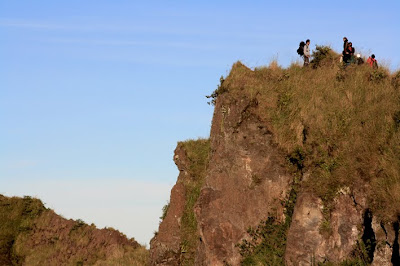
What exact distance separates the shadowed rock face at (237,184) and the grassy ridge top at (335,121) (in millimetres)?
760

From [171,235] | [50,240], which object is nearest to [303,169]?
[171,235]

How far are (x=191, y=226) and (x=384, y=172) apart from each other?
1434 centimetres

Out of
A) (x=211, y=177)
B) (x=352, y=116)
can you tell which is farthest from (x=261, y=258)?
(x=352, y=116)

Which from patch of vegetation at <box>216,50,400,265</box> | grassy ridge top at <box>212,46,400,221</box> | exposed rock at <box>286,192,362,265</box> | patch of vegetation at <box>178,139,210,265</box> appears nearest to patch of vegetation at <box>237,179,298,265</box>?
patch of vegetation at <box>216,50,400,265</box>

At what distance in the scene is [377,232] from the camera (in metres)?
26.2

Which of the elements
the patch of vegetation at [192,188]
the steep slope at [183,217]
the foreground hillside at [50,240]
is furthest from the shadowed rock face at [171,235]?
the foreground hillside at [50,240]

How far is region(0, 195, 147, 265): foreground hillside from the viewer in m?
45.0

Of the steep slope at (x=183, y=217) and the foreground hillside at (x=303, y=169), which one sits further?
the steep slope at (x=183, y=217)

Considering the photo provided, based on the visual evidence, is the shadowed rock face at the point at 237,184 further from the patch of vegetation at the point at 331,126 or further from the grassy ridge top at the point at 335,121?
the grassy ridge top at the point at 335,121

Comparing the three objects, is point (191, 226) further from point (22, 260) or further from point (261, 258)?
point (22, 260)

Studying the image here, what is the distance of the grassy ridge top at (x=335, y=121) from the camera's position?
27391 mm

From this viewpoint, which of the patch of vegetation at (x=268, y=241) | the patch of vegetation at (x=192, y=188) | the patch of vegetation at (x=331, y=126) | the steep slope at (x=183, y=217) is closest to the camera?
the patch of vegetation at (x=331, y=126)

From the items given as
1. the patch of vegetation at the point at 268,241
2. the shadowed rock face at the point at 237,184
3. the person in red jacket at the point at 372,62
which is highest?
the person in red jacket at the point at 372,62

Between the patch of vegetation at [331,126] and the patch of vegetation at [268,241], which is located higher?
the patch of vegetation at [331,126]
